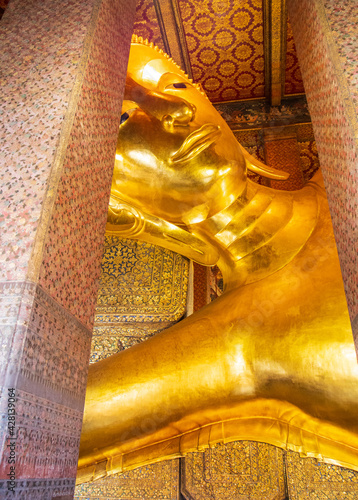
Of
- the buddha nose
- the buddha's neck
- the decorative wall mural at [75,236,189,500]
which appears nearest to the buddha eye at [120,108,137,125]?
the buddha nose

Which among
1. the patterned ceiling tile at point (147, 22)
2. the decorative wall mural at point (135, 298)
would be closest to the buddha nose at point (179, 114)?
the decorative wall mural at point (135, 298)

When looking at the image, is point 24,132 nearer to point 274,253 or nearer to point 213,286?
point 274,253

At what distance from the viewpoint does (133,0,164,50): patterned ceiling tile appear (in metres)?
2.55

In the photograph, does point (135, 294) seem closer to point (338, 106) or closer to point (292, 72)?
point (338, 106)

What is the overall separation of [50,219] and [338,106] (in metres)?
0.65

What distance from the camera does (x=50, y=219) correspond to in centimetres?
74

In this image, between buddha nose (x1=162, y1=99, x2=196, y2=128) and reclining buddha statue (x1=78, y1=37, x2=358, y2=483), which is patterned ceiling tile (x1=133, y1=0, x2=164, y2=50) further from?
buddha nose (x1=162, y1=99, x2=196, y2=128)

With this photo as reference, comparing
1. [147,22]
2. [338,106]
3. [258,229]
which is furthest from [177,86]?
[338,106]

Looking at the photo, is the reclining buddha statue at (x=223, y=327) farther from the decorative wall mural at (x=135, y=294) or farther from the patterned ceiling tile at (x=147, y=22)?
the patterned ceiling tile at (x=147, y=22)

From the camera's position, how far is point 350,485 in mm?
1903

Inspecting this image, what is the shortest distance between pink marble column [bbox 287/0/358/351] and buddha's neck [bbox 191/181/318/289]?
0.79 m

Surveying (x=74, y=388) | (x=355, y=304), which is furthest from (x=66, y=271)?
(x=355, y=304)

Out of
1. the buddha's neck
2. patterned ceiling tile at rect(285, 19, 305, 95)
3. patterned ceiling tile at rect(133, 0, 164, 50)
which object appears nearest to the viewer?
the buddha's neck

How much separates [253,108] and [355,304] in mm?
2738
